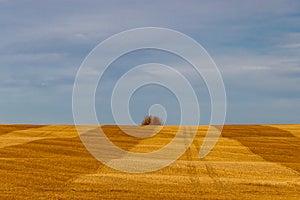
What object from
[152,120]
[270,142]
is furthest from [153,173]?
[152,120]

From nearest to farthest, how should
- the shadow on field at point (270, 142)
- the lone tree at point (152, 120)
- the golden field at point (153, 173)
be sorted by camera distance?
the golden field at point (153, 173) < the shadow on field at point (270, 142) < the lone tree at point (152, 120)

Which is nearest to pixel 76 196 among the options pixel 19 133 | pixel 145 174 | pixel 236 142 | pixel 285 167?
pixel 145 174

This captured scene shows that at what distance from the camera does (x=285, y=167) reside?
1252 inches

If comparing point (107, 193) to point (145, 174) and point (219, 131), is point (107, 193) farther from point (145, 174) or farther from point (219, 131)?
point (219, 131)

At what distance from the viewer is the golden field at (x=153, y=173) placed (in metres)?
22.0

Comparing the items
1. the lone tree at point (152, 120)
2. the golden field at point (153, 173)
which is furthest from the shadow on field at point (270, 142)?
the lone tree at point (152, 120)

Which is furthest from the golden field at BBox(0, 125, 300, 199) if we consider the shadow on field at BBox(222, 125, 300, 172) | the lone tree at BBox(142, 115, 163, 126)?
the lone tree at BBox(142, 115, 163, 126)

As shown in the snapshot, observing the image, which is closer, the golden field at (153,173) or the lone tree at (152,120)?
the golden field at (153,173)

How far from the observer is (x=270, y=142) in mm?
47062

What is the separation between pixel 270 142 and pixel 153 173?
21.4m

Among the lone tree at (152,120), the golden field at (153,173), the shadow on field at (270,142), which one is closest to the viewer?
the golden field at (153,173)

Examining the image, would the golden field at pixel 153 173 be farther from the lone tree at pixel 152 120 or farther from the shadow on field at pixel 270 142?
the lone tree at pixel 152 120

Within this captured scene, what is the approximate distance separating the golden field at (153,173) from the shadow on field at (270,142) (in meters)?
0.07

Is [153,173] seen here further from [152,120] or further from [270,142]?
[152,120]
